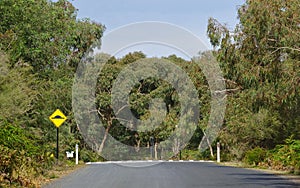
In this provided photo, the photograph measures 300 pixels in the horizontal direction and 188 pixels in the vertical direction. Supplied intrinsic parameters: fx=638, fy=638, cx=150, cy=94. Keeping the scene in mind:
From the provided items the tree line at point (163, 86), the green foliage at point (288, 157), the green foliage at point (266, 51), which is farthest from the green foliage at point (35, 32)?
the green foliage at point (288, 157)

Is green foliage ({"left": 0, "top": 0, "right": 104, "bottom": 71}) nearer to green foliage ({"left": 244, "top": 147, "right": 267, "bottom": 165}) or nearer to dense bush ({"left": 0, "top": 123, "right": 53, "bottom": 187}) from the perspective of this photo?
dense bush ({"left": 0, "top": 123, "right": 53, "bottom": 187})

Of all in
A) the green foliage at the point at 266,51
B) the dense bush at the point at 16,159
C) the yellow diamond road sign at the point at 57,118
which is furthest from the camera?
the yellow diamond road sign at the point at 57,118

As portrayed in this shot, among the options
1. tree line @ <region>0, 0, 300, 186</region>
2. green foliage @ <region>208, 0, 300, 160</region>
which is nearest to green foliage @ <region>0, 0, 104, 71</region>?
tree line @ <region>0, 0, 300, 186</region>

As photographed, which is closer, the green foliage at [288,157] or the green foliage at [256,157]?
the green foliage at [288,157]

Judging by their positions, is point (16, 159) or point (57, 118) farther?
point (57, 118)

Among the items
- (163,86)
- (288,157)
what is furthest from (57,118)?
(163,86)

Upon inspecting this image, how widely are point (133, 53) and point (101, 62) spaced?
596cm

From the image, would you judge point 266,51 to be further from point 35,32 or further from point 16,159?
point 35,32

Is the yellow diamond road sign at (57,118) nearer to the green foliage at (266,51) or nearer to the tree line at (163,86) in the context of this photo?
the tree line at (163,86)

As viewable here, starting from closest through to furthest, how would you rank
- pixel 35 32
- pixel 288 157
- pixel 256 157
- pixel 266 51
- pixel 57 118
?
pixel 266 51
pixel 288 157
pixel 57 118
pixel 256 157
pixel 35 32

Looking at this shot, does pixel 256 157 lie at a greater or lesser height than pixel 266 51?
lesser

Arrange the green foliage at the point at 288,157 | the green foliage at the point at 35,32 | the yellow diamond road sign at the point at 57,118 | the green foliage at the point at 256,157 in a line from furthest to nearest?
the green foliage at the point at 35,32 → the green foliage at the point at 256,157 → the yellow diamond road sign at the point at 57,118 → the green foliage at the point at 288,157

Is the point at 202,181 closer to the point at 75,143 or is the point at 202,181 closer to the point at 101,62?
the point at 75,143

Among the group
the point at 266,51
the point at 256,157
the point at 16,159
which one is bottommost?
the point at 16,159
